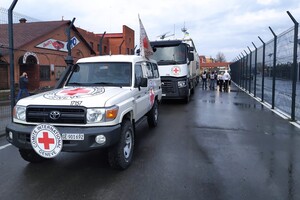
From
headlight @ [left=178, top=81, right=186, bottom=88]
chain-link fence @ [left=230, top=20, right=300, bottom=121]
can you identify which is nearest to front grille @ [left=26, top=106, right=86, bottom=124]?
chain-link fence @ [left=230, top=20, right=300, bottom=121]

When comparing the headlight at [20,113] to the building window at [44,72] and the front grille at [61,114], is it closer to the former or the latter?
the front grille at [61,114]

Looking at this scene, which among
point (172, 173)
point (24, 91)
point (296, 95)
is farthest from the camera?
point (24, 91)

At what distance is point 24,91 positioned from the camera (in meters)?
12.7

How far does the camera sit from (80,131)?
13.6 ft

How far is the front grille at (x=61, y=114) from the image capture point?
13.8 feet

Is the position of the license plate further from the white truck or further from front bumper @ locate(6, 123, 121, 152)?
the white truck

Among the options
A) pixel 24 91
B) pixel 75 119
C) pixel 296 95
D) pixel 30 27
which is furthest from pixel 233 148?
pixel 30 27

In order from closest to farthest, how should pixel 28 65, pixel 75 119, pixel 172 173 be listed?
1. pixel 75 119
2. pixel 172 173
3. pixel 28 65

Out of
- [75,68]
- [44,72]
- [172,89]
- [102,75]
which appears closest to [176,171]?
[102,75]

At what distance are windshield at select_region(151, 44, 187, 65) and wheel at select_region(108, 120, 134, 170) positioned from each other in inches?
348

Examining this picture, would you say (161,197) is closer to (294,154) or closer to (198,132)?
(294,154)

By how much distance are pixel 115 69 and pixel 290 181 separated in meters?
3.83

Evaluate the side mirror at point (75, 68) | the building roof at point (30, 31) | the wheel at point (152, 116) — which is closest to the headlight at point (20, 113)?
the side mirror at point (75, 68)

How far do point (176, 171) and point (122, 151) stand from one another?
95 cm
